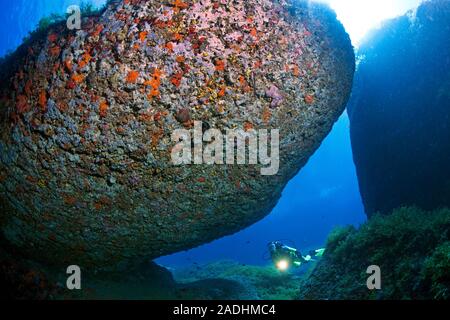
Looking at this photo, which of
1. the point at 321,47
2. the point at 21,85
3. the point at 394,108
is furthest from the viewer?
the point at 394,108

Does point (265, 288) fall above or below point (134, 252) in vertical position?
below

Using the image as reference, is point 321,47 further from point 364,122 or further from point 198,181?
point 364,122

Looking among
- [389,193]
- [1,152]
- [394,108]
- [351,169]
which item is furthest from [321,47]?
[351,169]

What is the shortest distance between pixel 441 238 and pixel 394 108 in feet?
16.7

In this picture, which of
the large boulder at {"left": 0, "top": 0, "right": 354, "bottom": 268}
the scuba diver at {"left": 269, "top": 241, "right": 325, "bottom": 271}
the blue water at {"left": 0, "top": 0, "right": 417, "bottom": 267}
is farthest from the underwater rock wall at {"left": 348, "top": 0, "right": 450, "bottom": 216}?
the blue water at {"left": 0, "top": 0, "right": 417, "bottom": 267}

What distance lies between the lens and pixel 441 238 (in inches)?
223

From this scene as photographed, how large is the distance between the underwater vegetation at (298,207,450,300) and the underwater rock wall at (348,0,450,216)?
4.56 feet

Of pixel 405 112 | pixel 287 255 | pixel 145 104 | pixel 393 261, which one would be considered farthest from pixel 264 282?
pixel 145 104

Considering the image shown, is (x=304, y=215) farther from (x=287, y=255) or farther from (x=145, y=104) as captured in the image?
(x=145, y=104)

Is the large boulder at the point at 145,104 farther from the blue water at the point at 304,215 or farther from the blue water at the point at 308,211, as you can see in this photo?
the blue water at the point at 304,215

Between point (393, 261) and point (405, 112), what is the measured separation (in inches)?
205

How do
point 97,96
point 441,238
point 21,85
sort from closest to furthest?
point 97,96
point 21,85
point 441,238

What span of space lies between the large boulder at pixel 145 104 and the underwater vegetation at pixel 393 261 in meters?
2.78

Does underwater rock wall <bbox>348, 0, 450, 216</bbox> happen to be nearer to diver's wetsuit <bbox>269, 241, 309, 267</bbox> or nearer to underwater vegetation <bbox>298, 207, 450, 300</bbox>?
underwater vegetation <bbox>298, 207, 450, 300</bbox>
